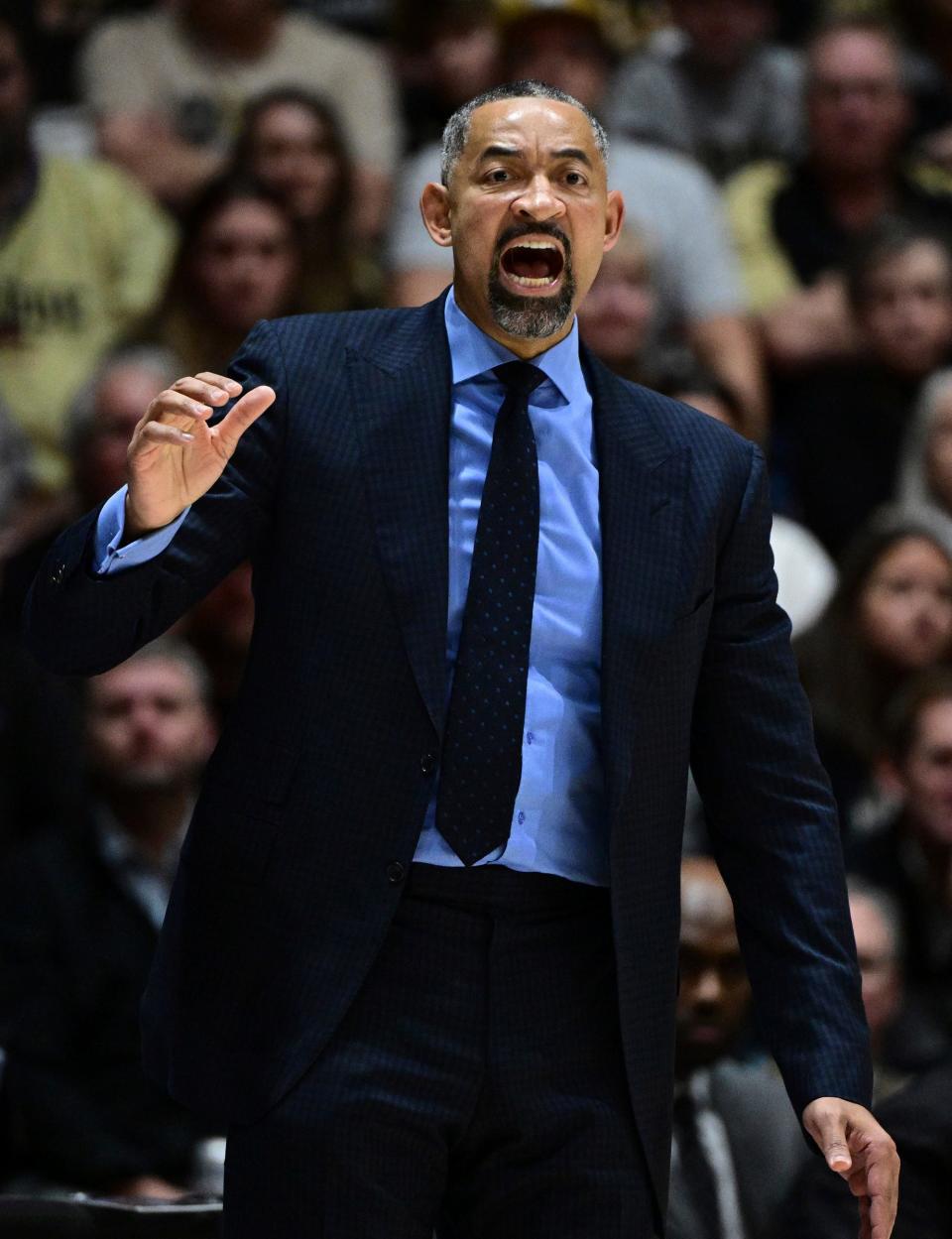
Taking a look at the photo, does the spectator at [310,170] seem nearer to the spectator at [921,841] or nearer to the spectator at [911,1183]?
the spectator at [921,841]

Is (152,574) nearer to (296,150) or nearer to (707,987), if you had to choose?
(707,987)

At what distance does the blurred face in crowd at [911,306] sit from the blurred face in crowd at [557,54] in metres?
0.91

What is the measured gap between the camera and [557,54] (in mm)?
5645

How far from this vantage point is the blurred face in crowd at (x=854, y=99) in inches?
223

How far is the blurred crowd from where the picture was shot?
13.4 feet

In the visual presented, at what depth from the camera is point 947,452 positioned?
17.2 ft

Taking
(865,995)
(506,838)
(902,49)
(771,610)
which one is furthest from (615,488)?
(902,49)

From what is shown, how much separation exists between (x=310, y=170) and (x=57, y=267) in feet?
2.22

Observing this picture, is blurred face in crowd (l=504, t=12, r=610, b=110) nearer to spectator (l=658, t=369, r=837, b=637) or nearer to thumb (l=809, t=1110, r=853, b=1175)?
spectator (l=658, t=369, r=837, b=637)

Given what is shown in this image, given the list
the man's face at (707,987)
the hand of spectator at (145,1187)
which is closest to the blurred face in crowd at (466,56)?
the man's face at (707,987)

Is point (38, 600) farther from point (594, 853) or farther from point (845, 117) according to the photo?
point (845, 117)

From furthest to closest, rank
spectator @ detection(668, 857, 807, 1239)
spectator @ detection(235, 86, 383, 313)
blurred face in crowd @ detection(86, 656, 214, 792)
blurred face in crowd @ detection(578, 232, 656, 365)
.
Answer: spectator @ detection(235, 86, 383, 313), blurred face in crowd @ detection(578, 232, 656, 365), blurred face in crowd @ detection(86, 656, 214, 792), spectator @ detection(668, 857, 807, 1239)

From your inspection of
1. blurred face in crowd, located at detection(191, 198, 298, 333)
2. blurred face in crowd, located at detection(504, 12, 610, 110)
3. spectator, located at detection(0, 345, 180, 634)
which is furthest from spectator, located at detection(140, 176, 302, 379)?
blurred face in crowd, located at detection(504, 12, 610, 110)

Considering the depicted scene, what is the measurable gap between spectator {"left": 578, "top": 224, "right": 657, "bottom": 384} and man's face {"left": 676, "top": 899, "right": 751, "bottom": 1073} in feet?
5.53
